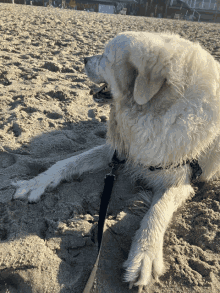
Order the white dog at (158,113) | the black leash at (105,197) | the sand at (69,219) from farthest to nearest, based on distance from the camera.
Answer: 1. the white dog at (158,113)
2. the sand at (69,219)
3. the black leash at (105,197)

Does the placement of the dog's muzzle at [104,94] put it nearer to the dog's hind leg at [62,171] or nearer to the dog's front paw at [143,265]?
the dog's hind leg at [62,171]

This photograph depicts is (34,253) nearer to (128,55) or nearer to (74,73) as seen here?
(128,55)

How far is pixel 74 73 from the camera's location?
4570 mm

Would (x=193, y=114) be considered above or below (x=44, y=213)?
above

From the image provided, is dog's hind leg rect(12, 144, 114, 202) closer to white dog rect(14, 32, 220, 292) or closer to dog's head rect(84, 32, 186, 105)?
white dog rect(14, 32, 220, 292)

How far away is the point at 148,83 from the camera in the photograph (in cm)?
164

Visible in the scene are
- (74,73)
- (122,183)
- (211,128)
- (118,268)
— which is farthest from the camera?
(74,73)

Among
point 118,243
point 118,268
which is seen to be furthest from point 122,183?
point 118,268

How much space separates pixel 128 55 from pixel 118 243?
1.46m

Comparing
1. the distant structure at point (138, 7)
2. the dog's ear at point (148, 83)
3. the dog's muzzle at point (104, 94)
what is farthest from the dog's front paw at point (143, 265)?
the distant structure at point (138, 7)

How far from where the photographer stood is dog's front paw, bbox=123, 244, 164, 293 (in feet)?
4.82

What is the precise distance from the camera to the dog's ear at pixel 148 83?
163 centimetres

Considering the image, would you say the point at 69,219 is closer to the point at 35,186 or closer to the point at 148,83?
the point at 35,186

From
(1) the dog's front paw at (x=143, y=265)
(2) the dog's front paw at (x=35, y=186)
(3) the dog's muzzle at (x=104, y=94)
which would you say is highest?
(3) the dog's muzzle at (x=104, y=94)
